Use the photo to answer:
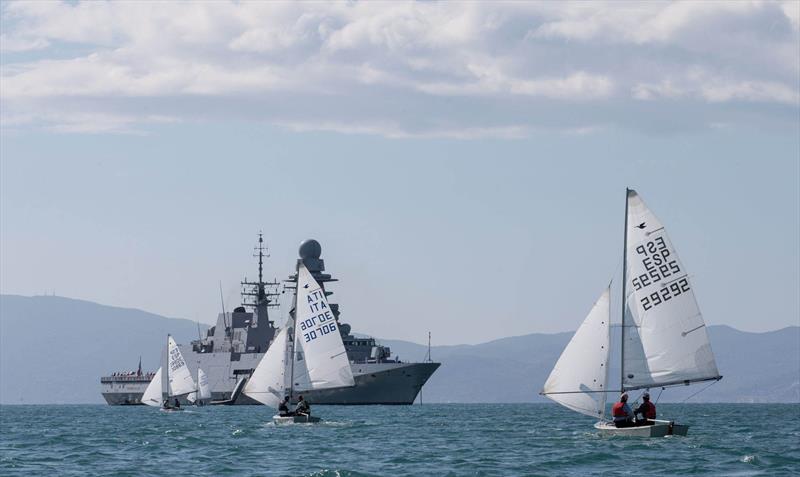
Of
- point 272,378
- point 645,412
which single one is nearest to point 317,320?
point 272,378

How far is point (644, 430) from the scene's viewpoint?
4844 centimetres

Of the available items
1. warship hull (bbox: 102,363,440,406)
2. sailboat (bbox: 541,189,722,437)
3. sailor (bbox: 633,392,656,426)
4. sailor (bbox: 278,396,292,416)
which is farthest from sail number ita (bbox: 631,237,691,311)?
warship hull (bbox: 102,363,440,406)

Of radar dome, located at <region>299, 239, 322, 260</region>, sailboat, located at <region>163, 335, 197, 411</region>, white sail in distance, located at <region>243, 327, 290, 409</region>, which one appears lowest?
white sail in distance, located at <region>243, 327, 290, 409</region>

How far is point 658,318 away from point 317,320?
2665cm

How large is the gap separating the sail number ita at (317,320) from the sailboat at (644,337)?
79.0 feet

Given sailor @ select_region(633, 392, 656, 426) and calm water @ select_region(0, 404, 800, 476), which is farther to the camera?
sailor @ select_region(633, 392, 656, 426)

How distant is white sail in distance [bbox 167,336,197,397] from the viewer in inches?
4719

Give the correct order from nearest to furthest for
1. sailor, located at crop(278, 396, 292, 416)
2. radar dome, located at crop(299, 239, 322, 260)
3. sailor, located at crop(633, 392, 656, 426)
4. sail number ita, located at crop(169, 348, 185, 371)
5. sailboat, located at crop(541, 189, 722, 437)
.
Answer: sailboat, located at crop(541, 189, 722, 437)
sailor, located at crop(633, 392, 656, 426)
sailor, located at crop(278, 396, 292, 416)
sail number ita, located at crop(169, 348, 185, 371)
radar dome, located at crop(299, 239, 322, 260)

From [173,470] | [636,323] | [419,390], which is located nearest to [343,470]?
[173,470]

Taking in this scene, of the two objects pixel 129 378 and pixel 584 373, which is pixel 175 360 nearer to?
pixel 129 378

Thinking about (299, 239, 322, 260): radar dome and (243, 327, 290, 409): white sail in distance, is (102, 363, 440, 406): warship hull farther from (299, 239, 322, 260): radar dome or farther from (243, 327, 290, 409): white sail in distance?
(243, 327, 290, 409): white sail in distance

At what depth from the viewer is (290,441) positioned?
57.4 metres

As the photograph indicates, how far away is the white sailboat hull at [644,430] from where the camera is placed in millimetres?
48438

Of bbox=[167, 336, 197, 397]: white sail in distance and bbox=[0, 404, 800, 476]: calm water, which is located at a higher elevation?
bbox=[167, 336, 197, 397]: white sail in distance
